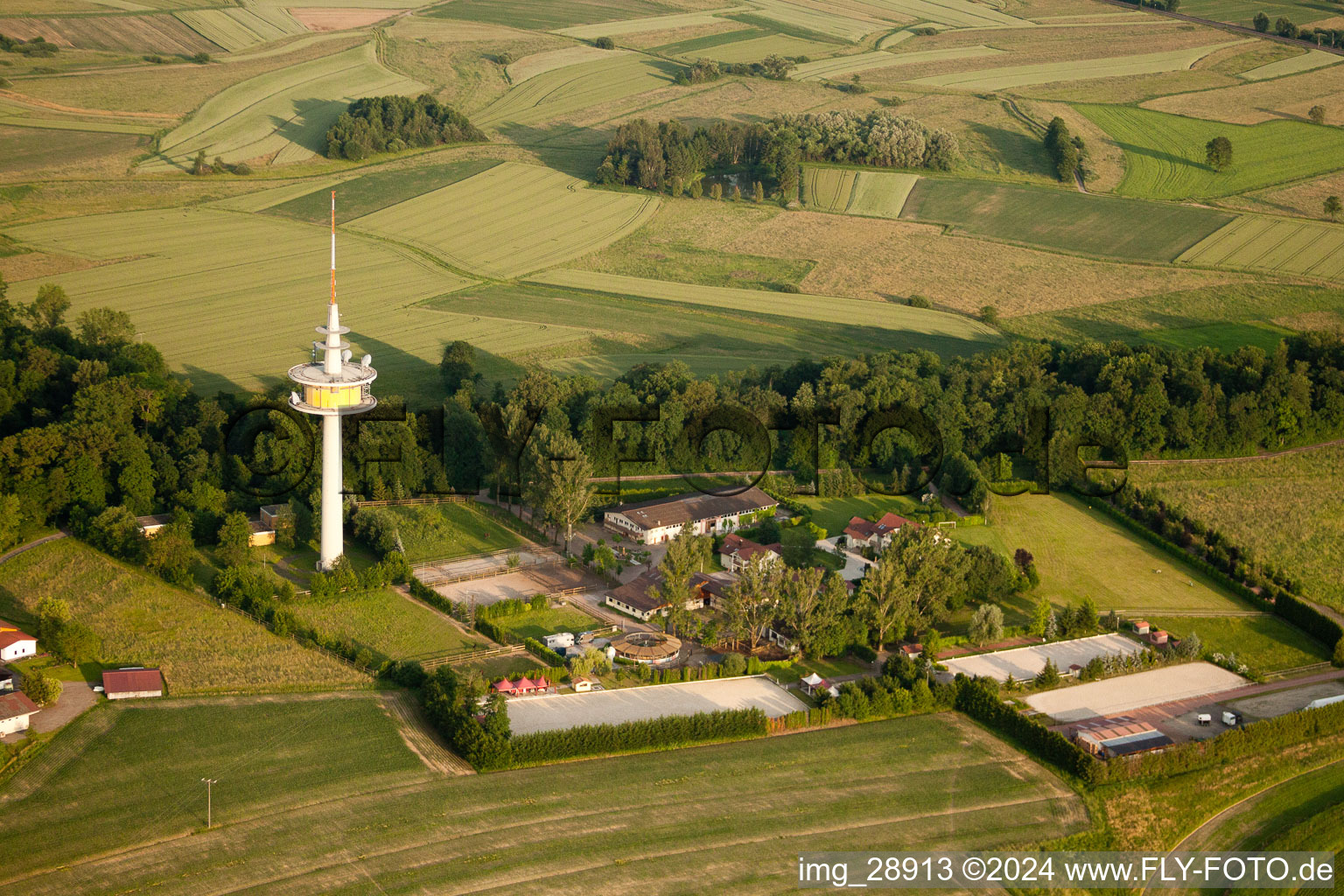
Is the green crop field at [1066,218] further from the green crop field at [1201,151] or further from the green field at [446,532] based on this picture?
the green field at [446,532]

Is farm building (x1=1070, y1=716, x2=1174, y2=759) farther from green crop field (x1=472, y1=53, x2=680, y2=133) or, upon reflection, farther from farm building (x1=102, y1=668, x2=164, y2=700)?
green crop field (x1=472, y1=53, x2=680, y2=133)

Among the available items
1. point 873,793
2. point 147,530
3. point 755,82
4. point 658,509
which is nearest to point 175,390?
point 147,530

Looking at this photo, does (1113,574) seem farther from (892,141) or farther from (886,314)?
(892,141)

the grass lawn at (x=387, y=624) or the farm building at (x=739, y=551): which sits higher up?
the farm building at (x=739, y=551)

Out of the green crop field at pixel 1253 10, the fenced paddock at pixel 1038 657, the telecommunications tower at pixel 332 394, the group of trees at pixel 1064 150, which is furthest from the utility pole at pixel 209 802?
the green crop field at pixel 1253 10

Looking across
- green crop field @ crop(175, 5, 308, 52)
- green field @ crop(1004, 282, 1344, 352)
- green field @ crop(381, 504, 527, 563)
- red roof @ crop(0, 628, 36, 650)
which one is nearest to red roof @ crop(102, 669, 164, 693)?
red roof @ crop(0, 628, 36, 650)
